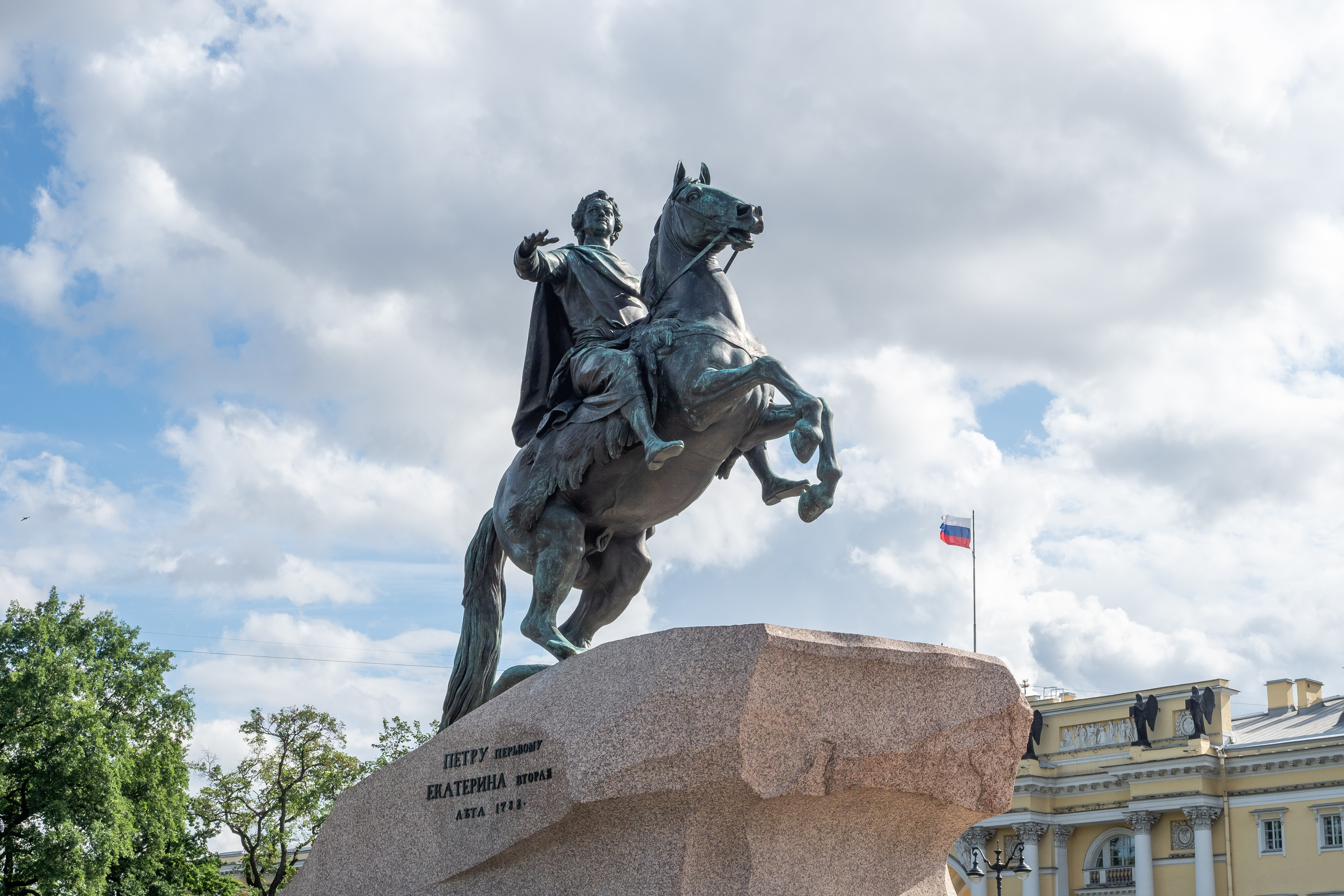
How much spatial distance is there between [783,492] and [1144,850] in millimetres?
52481

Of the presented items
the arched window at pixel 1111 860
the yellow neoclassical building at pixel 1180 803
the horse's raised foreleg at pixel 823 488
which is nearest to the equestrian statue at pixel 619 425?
the horse's raised foreleg at pixel 823 488

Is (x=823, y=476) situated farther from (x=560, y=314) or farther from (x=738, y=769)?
(x=560, y=314)

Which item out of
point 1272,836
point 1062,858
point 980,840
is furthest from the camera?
point 980,840

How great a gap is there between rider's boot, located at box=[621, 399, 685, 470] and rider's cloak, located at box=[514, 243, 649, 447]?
119 centimetres

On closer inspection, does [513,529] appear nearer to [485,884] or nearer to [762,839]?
[485,884]

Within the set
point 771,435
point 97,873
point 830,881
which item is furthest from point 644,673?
point 97,873

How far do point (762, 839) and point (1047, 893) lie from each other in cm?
5735

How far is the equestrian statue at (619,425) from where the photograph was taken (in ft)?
23.6

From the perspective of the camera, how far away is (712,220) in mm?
7801

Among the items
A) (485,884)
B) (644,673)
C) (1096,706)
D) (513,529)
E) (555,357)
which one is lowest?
(485,884)

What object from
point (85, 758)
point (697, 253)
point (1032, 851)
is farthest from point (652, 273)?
point (1032, 851)

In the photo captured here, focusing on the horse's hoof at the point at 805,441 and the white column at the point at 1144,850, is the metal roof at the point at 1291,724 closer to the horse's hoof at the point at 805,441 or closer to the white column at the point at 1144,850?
the white column at the point at 1144,850

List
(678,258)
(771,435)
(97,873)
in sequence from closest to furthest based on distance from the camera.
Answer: (771,435), (678,258), (97,873)

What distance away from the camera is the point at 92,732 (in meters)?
29.8
